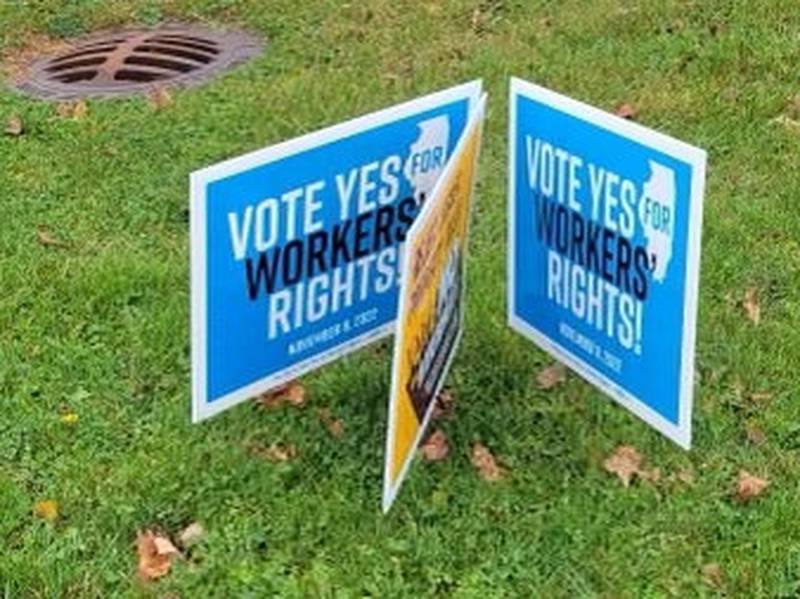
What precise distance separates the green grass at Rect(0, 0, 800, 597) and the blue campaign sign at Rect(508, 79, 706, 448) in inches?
9.9

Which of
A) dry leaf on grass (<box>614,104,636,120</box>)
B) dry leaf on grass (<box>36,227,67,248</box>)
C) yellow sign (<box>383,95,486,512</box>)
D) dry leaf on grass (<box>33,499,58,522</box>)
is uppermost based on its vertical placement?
yellow sign (<box>383,95,486,512</box>)

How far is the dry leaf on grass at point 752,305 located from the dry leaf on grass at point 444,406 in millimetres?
882

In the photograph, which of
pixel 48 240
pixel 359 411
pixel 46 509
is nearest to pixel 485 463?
pixel 359 411

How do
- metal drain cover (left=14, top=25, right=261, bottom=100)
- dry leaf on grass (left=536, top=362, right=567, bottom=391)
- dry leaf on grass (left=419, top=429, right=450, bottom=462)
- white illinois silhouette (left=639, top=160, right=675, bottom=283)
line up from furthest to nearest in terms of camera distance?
metal drain cover (left=14, top=25, right=261, bottom=100)
dry leaf on grass (left=536, top=362, right=567, bottom=391)
dry leaf on grass (left=419, top=429, right=450, bottom=462)
white illinois silhouette (left=639, top=160, right=675, bottom=283)

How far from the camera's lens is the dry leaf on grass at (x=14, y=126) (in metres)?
5.45

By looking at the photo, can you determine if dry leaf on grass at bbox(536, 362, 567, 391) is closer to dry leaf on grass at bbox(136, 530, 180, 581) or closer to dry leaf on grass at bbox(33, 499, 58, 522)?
dry leaf on grass at bbox(136, 530, 180, 581)

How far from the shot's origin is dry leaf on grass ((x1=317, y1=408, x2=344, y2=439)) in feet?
11.9

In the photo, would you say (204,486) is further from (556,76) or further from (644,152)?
(556,76)

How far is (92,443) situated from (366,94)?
2354 mm

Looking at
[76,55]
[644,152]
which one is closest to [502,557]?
[644,152]

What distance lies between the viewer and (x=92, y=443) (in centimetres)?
362

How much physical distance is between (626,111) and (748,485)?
2214 millimetres

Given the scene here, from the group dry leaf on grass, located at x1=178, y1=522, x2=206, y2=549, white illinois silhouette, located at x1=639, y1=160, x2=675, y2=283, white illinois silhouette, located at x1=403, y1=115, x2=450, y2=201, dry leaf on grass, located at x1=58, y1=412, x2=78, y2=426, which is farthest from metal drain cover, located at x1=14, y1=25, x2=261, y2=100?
white illinois silhouette, located at x1=639, y1=160, x2=675, y2=283

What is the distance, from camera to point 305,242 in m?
3.26
